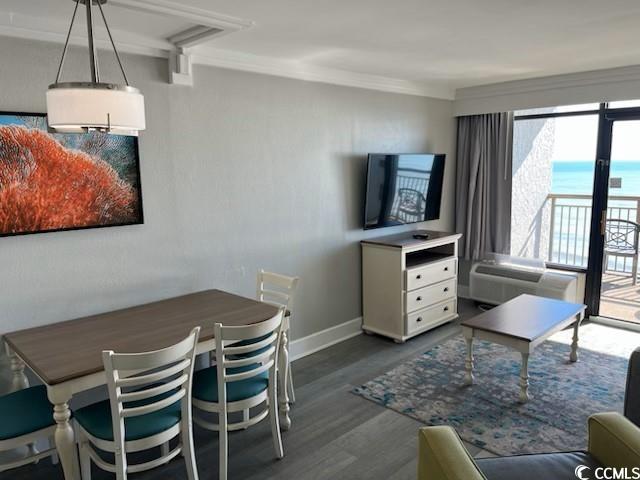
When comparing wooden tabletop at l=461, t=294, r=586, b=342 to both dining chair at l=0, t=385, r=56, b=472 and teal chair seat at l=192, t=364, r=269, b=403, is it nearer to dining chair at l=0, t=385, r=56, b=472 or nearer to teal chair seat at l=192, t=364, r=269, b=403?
teal chair seat at l=192, t=364, r=269, b=403

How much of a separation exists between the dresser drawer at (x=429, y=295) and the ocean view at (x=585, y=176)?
159 centimetres

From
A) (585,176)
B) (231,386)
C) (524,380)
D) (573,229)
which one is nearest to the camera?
(231,386)

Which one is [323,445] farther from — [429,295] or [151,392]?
[429,295]

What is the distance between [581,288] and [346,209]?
2.63 metres

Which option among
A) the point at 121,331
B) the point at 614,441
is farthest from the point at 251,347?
the point at 614,441

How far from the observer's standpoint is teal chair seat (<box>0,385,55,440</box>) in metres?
2.12

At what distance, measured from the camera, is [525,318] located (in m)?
3.51

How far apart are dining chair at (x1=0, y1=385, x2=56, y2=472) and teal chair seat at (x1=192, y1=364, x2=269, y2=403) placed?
682 mm

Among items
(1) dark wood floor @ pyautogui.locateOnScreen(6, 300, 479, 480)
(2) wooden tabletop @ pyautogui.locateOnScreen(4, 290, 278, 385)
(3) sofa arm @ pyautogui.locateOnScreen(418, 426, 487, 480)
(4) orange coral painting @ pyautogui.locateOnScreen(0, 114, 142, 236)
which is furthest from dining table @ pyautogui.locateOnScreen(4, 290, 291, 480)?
(3) sofa arm @ pyautogui.locateOnScreen(418, 426, 487, 480)

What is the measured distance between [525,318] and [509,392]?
21.6 inches

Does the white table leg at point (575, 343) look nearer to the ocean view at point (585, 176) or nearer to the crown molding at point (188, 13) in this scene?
the ocean view at point (585, 176)

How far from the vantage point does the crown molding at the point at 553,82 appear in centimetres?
427

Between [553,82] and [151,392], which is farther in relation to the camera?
[553,82]

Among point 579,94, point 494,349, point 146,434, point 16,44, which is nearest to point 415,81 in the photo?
point 579,94
